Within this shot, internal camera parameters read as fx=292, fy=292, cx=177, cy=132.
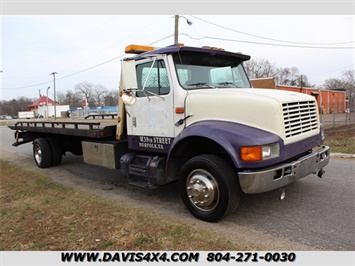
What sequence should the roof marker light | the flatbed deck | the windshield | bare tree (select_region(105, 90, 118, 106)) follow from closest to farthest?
the windshield
the roof marker light
the flatbed deck
bare tree (select_region(105, 90, 118, 106))

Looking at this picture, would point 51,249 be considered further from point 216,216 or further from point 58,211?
point 216,216

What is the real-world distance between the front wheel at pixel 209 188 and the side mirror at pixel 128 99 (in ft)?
5.09

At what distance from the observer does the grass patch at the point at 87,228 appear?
11.3 ft

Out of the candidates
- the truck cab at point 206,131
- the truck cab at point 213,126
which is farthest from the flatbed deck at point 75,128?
the truck cab at point 213,126

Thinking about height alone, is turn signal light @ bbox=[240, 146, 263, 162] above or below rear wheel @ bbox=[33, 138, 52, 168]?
above

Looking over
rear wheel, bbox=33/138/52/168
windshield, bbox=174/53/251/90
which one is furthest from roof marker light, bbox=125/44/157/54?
rear wheel, bbox=33/138/52/168

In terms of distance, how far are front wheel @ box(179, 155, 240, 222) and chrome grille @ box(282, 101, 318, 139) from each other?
3.19 feet

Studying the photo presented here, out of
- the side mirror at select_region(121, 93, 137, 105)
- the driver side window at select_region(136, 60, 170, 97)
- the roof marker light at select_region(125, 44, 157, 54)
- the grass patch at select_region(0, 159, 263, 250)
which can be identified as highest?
the roof marker light at select_region(125, 44, 157, 54)

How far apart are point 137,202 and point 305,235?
265cm

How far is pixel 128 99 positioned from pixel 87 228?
2.13m

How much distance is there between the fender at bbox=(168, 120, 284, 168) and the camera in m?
3.54

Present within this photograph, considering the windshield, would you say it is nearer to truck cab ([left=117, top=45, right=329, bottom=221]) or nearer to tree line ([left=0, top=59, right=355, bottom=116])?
truck cab ([left=117, top=45, right=329, bottom=221])

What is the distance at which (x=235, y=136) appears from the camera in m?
3.60

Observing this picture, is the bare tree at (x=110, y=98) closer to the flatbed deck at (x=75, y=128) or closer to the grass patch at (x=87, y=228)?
the flatbed deck at (x=75, y=128)
